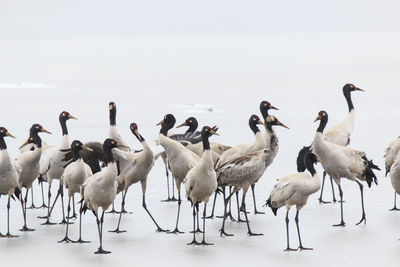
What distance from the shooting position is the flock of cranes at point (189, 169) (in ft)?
32.5

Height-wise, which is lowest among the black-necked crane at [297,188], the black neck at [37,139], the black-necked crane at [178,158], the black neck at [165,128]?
the black-necked crane at [297,188]

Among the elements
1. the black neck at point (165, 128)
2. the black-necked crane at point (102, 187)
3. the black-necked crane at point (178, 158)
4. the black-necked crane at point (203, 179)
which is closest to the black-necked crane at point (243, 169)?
the black-necked crane at point (178, 158)

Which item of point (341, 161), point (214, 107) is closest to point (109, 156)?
point (341, 161)

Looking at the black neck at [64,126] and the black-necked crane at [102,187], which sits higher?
the black neck at [64,126]

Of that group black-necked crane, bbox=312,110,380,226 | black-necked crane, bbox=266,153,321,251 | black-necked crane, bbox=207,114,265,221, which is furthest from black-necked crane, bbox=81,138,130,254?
black-necked crane, bbox=312,110,380,226

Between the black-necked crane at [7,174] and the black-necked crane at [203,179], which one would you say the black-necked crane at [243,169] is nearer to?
the black-necked crane at [203,179]

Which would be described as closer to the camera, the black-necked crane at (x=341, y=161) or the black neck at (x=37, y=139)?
the black-necked crane at (x=341, y=161)

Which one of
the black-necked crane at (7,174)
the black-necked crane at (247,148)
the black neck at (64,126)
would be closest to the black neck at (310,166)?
the black-necked crane at (247,148)

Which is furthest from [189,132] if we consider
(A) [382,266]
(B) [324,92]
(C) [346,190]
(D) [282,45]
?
(D) [282,45]

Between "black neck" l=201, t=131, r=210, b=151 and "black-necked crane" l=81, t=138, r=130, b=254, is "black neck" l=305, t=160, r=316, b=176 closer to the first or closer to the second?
"black neck" l=201, t=131, r=210, b=151

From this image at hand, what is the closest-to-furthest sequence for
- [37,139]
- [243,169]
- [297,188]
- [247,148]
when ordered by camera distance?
[297,188] < [243,169] < [37,139] < [247,148]

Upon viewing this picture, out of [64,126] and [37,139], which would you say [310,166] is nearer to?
[37,139]

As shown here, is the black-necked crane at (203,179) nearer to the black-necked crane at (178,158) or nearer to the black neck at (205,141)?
the black neck at (205,141)

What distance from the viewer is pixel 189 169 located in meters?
11.3
